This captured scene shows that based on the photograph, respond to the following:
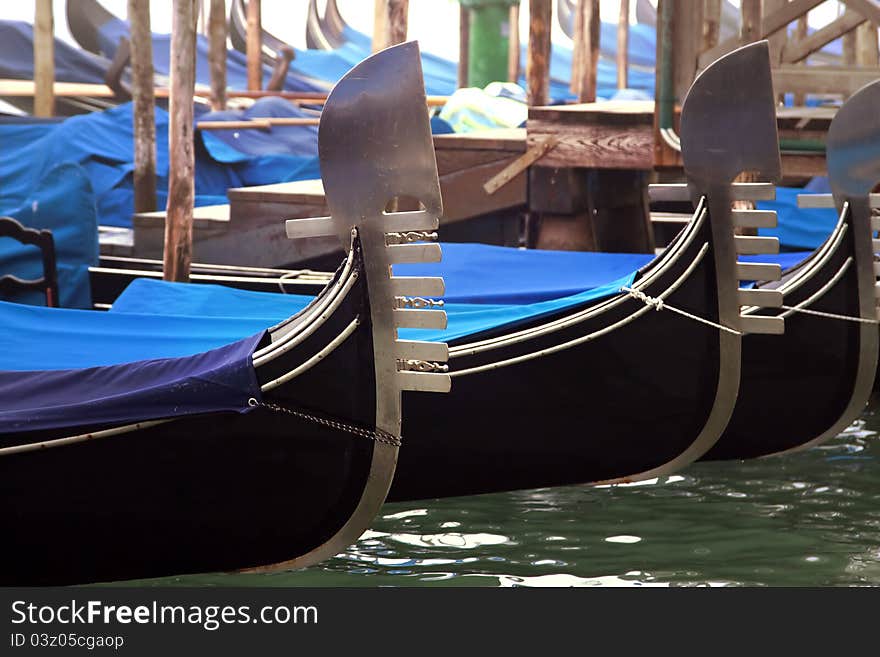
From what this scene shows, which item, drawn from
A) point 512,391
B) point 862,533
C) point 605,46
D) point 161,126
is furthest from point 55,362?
point 605,46

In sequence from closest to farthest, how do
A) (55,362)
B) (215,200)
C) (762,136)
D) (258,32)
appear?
(55,362) < (762,136) < (215,200) < (258,32)

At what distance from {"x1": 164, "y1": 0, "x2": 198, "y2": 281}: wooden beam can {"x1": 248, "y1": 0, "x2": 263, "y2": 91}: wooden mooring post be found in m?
8.16

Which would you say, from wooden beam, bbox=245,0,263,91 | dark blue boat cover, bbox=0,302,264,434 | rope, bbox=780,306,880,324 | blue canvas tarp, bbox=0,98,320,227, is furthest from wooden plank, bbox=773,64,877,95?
wooden beam, bbox=245,0,263,91

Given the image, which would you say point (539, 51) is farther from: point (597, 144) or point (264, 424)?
point (264, 424)

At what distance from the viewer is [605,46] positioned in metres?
22.8

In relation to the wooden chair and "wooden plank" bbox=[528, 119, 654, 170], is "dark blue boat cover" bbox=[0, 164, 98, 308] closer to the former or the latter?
the wooden chair

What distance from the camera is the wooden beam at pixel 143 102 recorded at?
25.4 feet

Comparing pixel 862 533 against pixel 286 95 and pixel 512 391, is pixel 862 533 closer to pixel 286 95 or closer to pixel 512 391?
pixel 512 391

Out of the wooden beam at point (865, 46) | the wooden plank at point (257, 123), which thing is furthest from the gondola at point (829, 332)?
the wooden beam at point (865, 46)

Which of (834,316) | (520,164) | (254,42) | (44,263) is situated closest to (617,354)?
(834,316)

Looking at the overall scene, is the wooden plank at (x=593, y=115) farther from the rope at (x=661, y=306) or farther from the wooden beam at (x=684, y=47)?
the rope at (x=661, y=306)

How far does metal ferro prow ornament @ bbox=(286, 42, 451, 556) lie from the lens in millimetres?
3258

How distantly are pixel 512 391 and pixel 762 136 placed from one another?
3.59ft

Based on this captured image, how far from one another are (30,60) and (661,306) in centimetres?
1311
